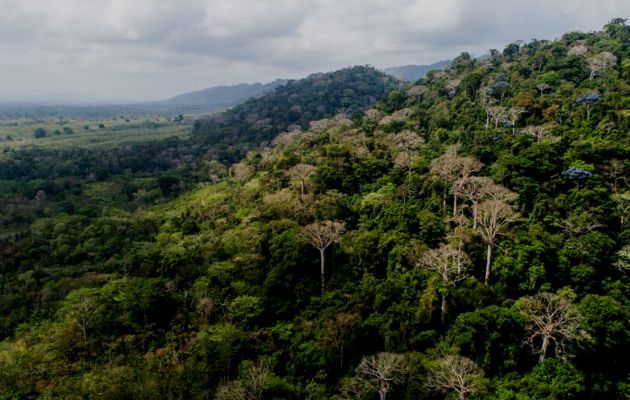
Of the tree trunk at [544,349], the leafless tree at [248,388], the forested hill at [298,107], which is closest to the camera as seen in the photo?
the tree trunk at [544,349]

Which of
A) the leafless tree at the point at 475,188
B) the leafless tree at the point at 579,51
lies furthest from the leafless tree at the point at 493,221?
the leafless tree at the point at 579,51

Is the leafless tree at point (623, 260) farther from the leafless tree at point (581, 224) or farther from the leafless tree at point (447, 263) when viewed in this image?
the leafless tree at point (447, 263)

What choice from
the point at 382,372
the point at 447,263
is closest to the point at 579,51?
the point at 447,263

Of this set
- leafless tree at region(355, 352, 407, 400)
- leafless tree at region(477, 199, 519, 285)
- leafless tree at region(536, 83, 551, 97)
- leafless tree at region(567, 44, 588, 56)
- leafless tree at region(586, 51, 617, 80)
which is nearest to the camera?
leafless tree at region(355, 352, 407, 400)

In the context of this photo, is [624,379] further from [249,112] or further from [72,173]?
[249,112]

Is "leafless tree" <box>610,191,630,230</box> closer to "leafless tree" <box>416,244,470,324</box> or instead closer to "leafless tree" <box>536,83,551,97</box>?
"leafless tree" <box>416,244,470,324</box>

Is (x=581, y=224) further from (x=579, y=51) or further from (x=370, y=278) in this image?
(x=579, y=51)

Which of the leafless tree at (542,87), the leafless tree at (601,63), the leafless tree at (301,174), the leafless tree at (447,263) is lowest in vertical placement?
the leafless tree at (447,263)

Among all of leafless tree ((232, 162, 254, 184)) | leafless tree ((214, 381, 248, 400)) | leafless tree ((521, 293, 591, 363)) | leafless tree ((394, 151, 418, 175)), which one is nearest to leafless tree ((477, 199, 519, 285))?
leafless tree ((521, 293, 591, 363))
